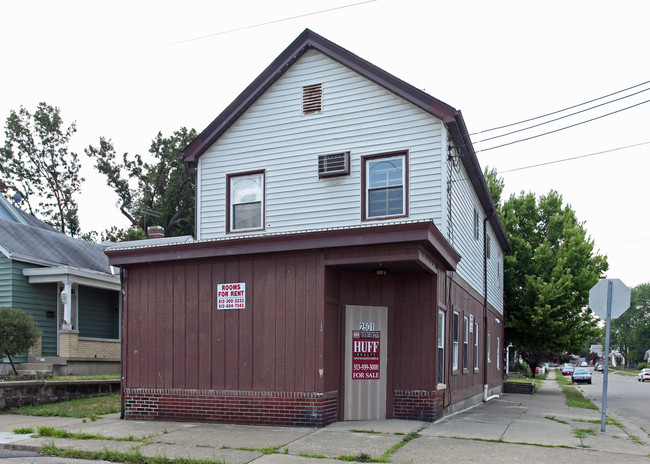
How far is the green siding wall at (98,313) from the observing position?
23.6 metres

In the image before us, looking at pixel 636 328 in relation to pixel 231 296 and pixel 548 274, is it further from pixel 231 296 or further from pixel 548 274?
pixel 231 296

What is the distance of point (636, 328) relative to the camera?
115 meters

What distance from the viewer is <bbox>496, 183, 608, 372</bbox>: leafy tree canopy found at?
26.7 metres

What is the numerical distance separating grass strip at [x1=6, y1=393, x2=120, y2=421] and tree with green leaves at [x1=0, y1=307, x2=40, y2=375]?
2.18 metres

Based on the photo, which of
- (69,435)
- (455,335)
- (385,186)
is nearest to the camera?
(69,435)

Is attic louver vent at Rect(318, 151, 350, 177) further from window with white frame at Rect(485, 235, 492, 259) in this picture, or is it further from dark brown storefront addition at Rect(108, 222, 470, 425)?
window with white frame at Rect(485, 235, 492, 259)

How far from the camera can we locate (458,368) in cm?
1523

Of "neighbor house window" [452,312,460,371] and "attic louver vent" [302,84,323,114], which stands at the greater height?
"attic louver vent" [302,84,323,114]

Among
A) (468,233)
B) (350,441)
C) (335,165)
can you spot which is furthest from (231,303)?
(468,233)

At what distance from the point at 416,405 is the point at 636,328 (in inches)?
4638

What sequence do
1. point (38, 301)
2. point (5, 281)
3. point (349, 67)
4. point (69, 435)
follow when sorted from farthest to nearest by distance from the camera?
1. point (38, 301)
2. point (5, 281)
3. point (349, 67)
4. point (69, 435)

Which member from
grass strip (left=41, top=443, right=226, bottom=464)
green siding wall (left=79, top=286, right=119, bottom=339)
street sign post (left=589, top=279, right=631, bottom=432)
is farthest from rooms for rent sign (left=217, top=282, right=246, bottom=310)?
green siding wall (left=79, top=286, right=119, bottom=339)

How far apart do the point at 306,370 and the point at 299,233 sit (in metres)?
2.44

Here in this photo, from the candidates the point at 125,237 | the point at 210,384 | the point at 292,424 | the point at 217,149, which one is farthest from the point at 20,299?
the point at 125,237
